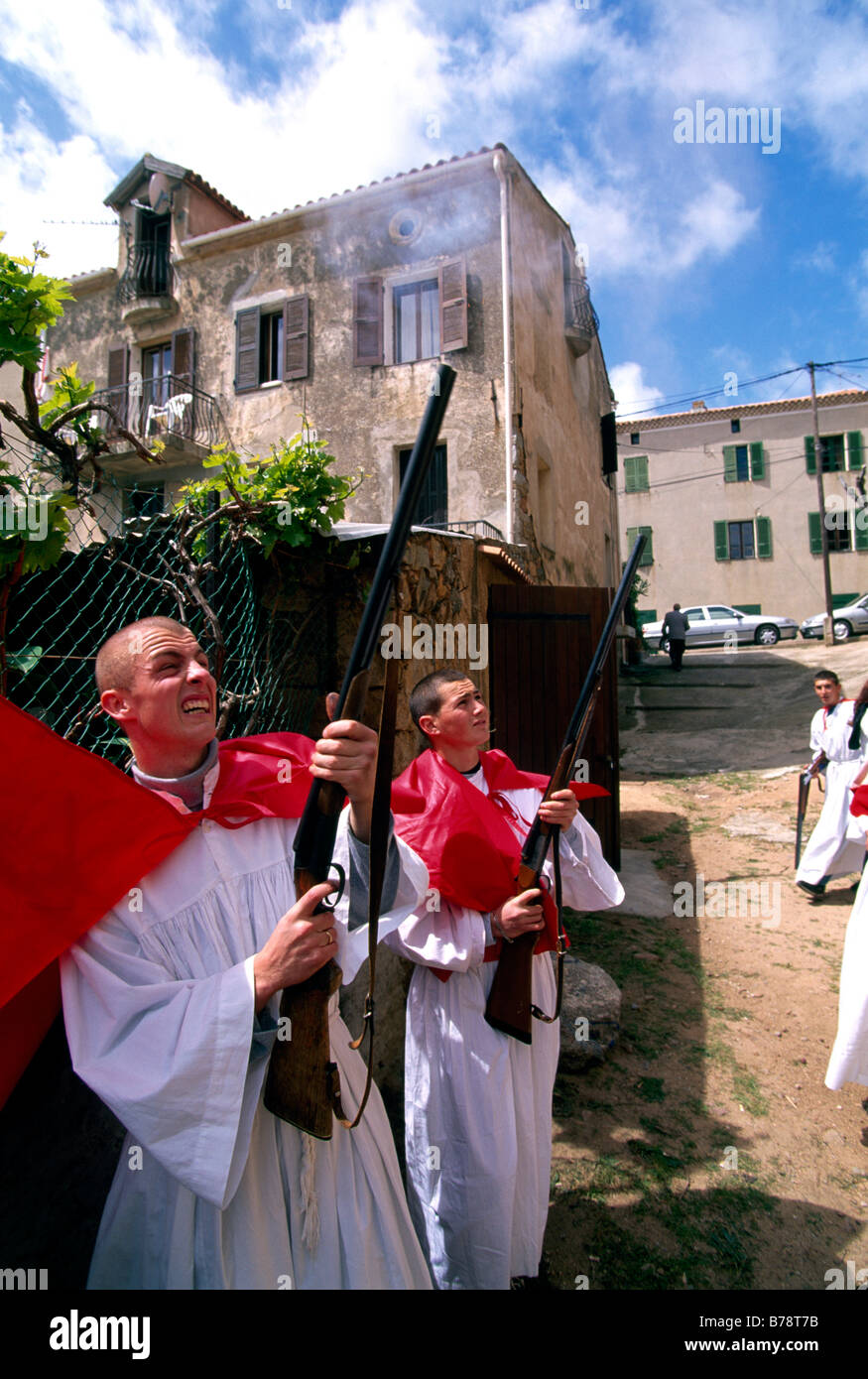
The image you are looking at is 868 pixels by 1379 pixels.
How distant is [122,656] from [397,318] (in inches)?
517

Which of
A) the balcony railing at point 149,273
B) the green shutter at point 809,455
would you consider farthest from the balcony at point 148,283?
the green shutter at point 809,455

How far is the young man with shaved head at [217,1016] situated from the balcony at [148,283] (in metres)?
15.9

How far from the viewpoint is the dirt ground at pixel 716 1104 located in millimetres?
2896

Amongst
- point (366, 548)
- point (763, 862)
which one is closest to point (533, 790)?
point (366, 548)

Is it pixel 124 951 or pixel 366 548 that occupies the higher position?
pixel 366 548

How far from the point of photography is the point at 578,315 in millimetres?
14539

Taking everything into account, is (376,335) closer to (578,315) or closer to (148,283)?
(578,315)

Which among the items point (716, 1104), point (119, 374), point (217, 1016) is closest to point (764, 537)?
point (119, 374)

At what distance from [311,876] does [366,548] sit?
244cm

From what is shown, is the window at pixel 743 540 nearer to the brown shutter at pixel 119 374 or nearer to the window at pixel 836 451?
the window at pixel 836 451

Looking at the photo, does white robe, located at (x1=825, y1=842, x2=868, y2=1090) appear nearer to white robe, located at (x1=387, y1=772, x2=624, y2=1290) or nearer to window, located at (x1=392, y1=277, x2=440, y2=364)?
white robe, located at (x1=387, y1=772, x2=624, y2=1290)

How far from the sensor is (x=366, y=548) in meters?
Result: 3.74

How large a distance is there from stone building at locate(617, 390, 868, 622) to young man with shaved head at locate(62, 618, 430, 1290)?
A: 28217 mm
